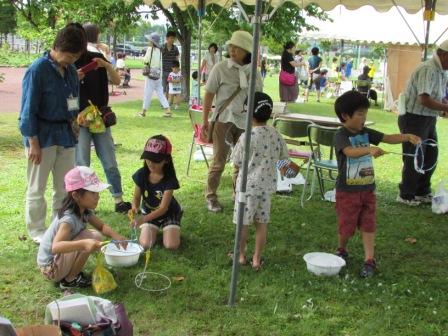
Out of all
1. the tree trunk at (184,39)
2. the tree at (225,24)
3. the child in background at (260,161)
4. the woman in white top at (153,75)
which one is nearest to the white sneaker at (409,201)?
the child in background at (260,161)

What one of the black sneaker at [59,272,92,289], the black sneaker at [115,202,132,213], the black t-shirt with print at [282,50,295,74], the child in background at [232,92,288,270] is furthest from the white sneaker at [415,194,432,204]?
the black t-shirt with print at [282,50,295,74]

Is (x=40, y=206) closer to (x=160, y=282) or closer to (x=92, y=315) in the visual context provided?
(x=160, y=282)

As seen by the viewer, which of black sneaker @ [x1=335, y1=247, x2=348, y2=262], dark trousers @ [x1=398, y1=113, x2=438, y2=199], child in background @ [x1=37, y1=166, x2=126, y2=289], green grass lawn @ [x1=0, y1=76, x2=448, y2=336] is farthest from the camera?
dark trousers @ [x1=398, y1=113, x2=438, y2=199]

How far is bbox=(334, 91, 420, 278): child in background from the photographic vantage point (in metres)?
3.72

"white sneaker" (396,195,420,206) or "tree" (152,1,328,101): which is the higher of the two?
"tree" (152,1,328,101)

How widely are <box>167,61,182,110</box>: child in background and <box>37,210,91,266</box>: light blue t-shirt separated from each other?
9945 mm

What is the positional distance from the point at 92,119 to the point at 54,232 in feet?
5.02

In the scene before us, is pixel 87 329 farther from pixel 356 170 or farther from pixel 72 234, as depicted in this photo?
pixel 356 170

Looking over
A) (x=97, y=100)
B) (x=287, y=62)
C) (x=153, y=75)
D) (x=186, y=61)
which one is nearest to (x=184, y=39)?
(x=186, y=61)

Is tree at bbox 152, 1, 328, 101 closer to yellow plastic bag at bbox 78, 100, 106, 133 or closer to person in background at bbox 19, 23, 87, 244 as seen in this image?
yellow plastic bag at bbox 78, 100, 106, 133

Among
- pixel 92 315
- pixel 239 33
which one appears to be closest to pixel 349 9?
pixel 239 33

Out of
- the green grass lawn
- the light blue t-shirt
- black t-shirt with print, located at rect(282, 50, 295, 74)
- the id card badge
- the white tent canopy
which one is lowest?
the green grass lawn

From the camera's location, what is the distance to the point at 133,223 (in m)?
3.72

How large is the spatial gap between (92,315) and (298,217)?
118 inches
